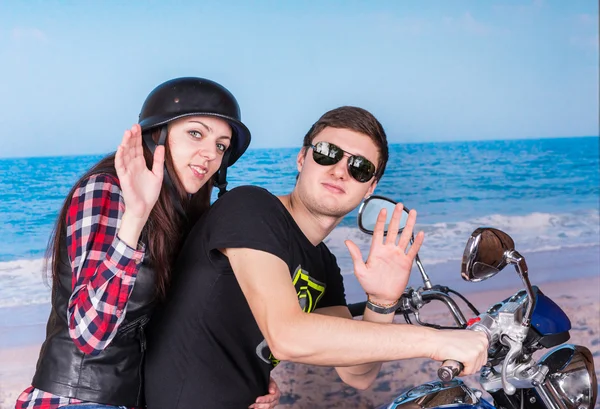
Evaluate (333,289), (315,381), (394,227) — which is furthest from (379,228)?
→ (315,381)

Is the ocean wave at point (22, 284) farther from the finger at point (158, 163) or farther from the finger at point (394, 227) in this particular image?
the finger at point (394, 227)

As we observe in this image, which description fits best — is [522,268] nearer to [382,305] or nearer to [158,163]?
[382,305]

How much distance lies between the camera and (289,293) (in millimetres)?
1851

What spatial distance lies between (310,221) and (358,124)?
1.21 feet

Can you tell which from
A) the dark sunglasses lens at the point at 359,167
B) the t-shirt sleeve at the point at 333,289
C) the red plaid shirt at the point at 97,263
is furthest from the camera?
the t-shirt sleeve at the point at 333,289

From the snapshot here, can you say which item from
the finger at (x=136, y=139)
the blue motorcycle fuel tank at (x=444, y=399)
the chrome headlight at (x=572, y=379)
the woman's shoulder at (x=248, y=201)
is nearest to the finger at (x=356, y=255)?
the woman's shoulder at (x=248, y=201)

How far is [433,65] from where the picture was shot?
8.81 metres

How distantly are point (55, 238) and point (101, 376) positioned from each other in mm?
437

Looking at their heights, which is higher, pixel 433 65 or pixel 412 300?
pixel 412 300

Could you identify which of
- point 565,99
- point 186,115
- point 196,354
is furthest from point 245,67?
point 565,99

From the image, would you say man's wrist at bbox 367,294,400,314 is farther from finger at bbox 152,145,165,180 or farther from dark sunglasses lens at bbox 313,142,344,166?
finger at bbox 152,145,165,180

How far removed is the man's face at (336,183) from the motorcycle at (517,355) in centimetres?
64

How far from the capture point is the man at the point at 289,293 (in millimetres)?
1765

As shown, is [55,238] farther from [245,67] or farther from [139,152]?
[245,67]
